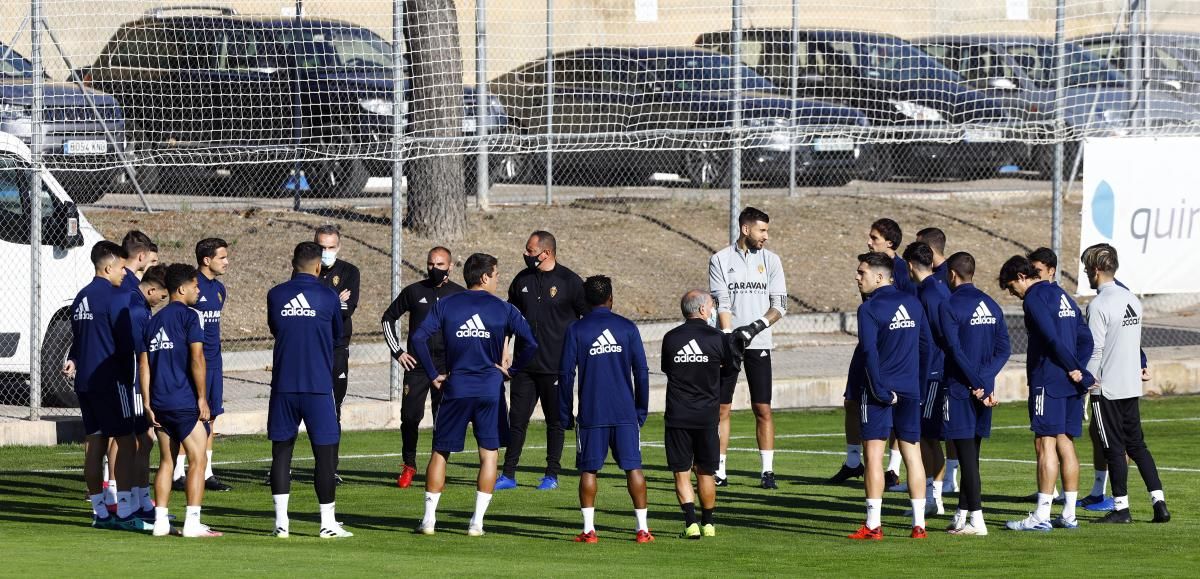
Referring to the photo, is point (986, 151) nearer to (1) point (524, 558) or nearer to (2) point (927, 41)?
(2) point (927, 41)

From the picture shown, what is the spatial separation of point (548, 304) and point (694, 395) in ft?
9.19

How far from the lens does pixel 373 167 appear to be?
2266 centimetres

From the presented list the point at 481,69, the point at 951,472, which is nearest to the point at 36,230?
the point at 481,69

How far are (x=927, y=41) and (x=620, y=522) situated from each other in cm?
1030

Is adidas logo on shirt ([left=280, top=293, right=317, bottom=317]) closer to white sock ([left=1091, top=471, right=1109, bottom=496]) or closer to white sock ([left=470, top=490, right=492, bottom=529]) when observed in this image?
white sock ([left=470, top=490, right=492, bottom=529])

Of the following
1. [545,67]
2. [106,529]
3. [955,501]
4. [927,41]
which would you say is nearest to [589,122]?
[545,67]

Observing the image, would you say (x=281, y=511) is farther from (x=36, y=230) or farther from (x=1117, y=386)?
(x=36, y=230)

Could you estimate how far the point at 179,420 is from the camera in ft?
36.1

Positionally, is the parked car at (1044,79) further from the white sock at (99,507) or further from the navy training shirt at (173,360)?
the white sock at (99,507)

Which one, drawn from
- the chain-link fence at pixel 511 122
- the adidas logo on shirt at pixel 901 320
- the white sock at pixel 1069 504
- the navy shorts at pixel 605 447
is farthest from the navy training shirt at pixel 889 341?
the chain-link fence at pixel 511 122

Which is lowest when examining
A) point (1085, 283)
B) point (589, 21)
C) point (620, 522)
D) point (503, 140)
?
point (620, 522)

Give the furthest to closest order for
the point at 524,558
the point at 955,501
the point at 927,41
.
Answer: the point at 927,41, the point at 955,501, the point at 524,558

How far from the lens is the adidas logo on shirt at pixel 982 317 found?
11523 mm

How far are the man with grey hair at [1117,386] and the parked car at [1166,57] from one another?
30.2 feet
